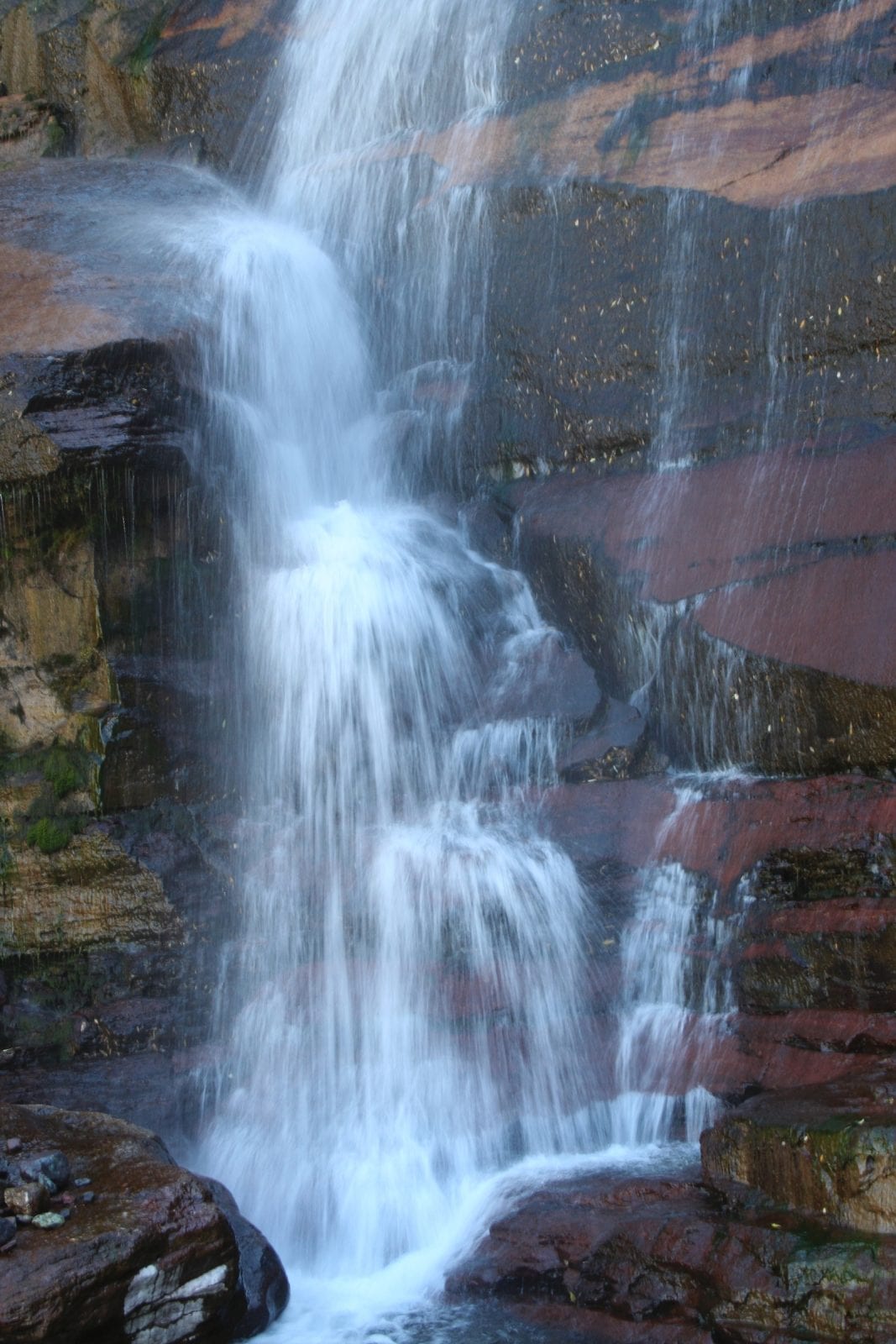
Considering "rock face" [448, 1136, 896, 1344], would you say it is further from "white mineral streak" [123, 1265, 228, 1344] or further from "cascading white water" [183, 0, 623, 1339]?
"white mineral streak" [123, 1265, 228, 1344]

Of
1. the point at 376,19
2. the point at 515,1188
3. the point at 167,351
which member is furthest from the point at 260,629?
the point at 376,19

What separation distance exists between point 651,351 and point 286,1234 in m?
6.03

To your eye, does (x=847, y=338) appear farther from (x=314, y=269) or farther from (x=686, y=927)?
(x=314, y=269)

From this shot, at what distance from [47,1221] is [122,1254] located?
0.38 metres

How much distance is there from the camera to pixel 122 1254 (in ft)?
17.7

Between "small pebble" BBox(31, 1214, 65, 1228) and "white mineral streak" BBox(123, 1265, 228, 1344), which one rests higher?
"small pebble" BBox(31, 1214, 65, 1228)

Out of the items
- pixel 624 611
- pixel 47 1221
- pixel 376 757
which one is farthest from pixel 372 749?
pixel 47 1221

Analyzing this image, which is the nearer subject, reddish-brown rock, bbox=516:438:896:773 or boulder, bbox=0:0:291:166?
reddish-brown rock, bbox=516:438:896:773

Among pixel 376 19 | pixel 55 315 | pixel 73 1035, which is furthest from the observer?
pixel 376 19

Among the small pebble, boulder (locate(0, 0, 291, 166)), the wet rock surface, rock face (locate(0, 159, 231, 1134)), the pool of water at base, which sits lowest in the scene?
the pool of water at base

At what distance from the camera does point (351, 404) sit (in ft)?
35.0

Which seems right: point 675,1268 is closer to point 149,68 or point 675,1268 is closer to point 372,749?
point 372,749

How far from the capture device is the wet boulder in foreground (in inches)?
206

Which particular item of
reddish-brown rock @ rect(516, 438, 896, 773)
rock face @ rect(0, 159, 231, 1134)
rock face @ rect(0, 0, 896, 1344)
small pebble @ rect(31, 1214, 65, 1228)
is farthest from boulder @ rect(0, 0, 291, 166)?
small pebble @ rect(31, 1214, 65, 1228)
